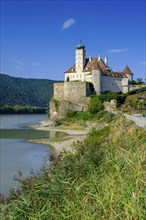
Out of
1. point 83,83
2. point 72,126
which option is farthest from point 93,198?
point 83,83

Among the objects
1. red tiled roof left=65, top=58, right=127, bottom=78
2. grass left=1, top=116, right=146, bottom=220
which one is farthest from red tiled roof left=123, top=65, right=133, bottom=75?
grass left=1, top=116, right=146, bottom=220

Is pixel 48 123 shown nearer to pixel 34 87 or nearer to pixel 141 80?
pixel 141 80

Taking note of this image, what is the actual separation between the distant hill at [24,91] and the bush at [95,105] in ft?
334

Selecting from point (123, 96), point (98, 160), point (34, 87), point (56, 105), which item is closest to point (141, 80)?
point (123, 96)

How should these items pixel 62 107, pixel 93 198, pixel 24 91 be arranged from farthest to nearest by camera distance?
pixel 24 91 < pixel 62 107 < pixel 93 198

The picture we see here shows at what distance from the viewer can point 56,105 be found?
4969cm

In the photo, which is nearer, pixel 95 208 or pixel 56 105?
pixel 95 208

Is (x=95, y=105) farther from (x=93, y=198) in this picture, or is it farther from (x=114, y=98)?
(x=93, y=198)

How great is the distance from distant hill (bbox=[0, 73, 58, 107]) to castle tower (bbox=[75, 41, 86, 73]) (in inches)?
3836

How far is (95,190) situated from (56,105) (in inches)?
1707

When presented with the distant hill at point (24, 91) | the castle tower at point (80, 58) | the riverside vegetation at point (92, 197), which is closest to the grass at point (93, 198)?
the riverside vegetation at point (92, 197)

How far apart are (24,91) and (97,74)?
126771mm

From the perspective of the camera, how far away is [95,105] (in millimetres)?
44438

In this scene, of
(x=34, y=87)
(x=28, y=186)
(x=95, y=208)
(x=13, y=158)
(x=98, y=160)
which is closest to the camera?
Result: (x=95, y=208)
